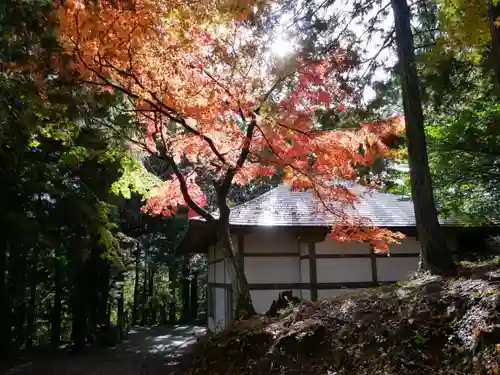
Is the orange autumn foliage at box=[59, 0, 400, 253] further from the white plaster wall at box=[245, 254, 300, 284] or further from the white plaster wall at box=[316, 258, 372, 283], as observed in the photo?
the white plaster wall at box=[245, 254, 300, 284]

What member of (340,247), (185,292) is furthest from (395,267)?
(185,292)

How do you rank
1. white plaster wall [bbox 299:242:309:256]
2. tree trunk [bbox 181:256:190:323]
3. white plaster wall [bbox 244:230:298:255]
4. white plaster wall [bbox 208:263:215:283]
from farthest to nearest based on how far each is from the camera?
tree trunk [bbox 181:256:190:323], white plaster wall [bbox 208:263:215:283], white plaster wall [bbox 244:230:298:255], white plaster wall [bbox 299:242:309:256]

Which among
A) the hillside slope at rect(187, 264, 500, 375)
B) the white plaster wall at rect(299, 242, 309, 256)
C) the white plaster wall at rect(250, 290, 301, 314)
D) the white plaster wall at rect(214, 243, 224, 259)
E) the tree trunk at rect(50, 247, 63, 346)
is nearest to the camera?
the hillside slope at rect(187, 264, 500, 375)

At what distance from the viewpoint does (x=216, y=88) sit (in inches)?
238

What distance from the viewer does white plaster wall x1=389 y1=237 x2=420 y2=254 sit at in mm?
10547

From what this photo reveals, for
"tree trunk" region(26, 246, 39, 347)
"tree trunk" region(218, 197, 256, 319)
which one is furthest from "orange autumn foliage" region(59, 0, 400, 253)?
"tree trunk" region(26, 246, 39, 347)

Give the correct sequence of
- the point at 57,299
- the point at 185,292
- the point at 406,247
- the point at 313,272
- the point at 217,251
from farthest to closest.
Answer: the point at 185,292 → the point at 57,299 → the point at 217,251 → the point at 406,247 → the point at 313,272

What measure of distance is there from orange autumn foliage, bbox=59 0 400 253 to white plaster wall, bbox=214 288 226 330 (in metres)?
5.13

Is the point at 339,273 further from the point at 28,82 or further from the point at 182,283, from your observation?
the point at 182,283

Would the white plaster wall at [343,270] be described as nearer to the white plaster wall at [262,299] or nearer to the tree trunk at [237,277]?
the white plaster wall at [262,299]

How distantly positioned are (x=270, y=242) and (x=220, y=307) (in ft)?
10.4

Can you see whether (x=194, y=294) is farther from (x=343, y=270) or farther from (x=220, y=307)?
(x=343, y=270)

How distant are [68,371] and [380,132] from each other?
9539mm

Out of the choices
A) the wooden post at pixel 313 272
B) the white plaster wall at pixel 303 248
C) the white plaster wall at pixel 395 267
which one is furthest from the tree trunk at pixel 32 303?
the white plaster wall at pixel 395 267
